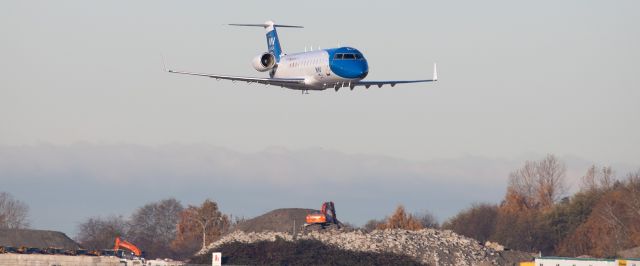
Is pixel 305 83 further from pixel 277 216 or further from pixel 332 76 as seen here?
pixel 277 216

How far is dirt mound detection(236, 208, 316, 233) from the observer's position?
116062mm

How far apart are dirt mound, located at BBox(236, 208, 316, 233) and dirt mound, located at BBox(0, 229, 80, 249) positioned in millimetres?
19636

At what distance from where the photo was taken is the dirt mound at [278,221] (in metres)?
116

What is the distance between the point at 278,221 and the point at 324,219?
6458 millimetres

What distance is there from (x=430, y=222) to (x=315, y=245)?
5754 centimetres

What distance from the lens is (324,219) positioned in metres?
112

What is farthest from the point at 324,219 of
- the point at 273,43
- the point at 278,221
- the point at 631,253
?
the point at 631,253

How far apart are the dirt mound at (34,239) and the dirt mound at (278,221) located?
1964cm

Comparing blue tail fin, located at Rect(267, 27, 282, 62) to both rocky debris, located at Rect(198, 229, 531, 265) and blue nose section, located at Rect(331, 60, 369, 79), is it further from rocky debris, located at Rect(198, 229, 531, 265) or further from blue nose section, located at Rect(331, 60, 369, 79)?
blue nose section, located at Rect(331, 60, 369, 79)

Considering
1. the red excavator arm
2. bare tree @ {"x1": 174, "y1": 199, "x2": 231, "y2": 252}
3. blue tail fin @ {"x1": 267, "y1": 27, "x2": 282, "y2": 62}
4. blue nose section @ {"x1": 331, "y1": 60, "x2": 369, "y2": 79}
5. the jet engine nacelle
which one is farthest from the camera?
bare tree @ {"x1": 174, "y1": 199, "x2": 231, "y2": 252}

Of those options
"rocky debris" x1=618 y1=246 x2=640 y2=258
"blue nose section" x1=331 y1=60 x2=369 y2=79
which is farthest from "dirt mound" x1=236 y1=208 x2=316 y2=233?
"blue nose section" x1=331 y1=60 x2=369 y2=79

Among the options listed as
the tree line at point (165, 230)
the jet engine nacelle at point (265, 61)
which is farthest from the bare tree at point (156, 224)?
the jet engine nacelle at point (265, 61)

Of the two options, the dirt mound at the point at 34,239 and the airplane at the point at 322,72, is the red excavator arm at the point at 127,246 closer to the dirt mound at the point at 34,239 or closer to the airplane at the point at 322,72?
the dirt mound at the point at 34,239

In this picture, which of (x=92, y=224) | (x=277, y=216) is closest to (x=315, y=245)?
(x=277, y=216)
